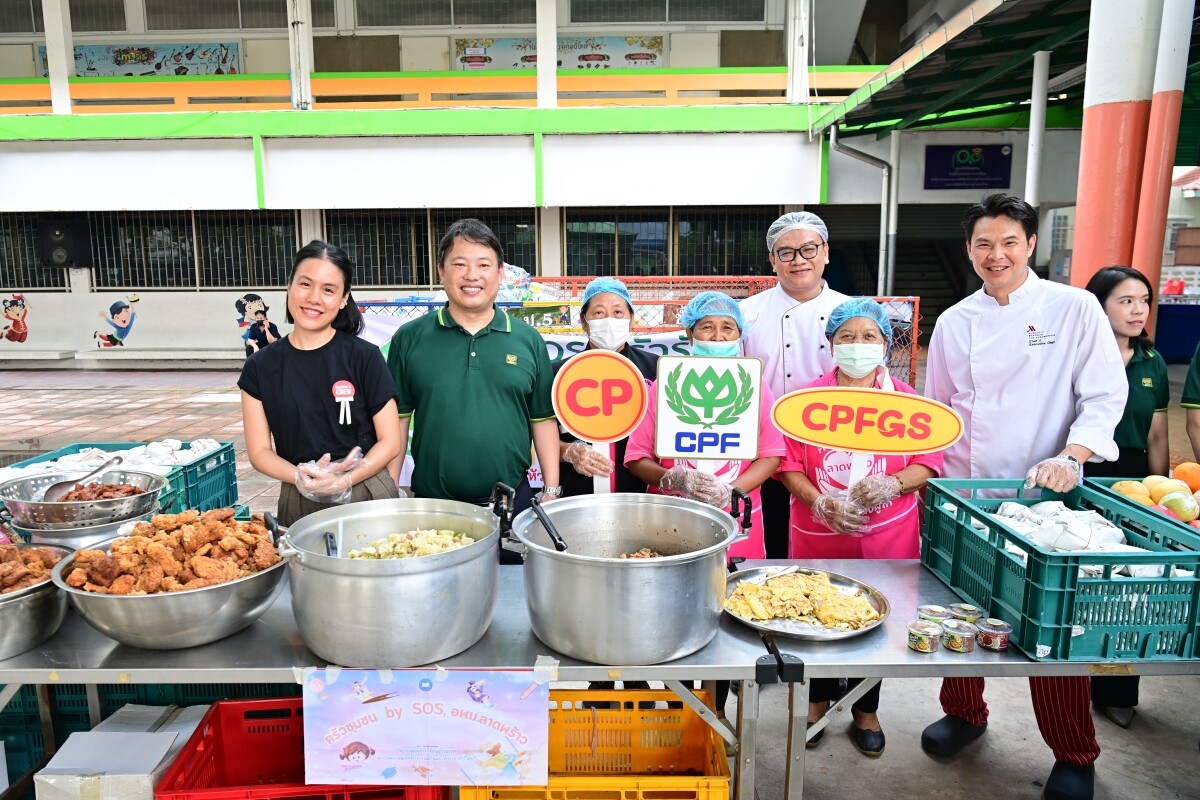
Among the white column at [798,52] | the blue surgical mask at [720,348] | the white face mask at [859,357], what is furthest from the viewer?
the white column at [798,52]

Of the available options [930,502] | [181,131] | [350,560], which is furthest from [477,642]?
[181,131]

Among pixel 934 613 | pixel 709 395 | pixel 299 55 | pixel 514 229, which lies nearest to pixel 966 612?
pixel 934 613

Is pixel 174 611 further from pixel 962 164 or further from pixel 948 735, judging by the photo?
pixel 962 164

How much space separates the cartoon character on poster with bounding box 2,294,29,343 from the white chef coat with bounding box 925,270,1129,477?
51.9ft

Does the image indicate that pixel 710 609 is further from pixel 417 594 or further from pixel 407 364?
pixel 407 364

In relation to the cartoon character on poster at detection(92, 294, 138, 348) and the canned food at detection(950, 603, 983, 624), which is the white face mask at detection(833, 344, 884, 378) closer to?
the canned food at detection(950, 603, 983, 624)

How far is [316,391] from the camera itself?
2553 mm

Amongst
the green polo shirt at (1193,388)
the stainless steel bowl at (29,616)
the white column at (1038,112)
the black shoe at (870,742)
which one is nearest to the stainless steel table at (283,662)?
the stainless steel bowl at (29,616)

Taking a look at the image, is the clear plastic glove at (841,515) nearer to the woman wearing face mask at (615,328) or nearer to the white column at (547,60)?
the woman wearing face mask at (615,328)

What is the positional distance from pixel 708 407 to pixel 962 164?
11939 millimetres

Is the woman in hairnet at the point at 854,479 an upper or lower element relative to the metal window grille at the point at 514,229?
lower

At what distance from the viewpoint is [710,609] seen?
6.11ft

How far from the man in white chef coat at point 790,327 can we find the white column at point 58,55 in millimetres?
13580

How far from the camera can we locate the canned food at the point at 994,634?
1924 mm
